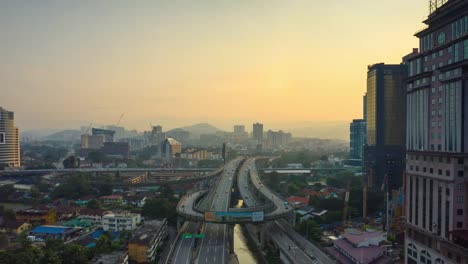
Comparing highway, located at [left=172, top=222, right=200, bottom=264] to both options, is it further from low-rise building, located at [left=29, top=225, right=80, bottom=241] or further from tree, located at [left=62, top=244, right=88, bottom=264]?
low-rise building, located at [left=29, top=225, right=80, bottom=241]

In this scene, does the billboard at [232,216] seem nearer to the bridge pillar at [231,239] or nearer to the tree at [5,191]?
the bridge pillar at [231,239]

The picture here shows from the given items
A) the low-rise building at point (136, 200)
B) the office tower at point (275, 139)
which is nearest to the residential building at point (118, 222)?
the low-rise building at point (136, 200)

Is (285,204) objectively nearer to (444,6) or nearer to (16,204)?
(444,6)

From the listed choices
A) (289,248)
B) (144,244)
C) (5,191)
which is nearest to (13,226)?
(144,244)

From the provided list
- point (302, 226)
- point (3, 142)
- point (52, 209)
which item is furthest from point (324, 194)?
point (3, 142)

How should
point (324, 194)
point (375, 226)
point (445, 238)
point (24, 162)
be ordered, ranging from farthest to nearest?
point (24, 162), point (324, 194), point (375, 226), point (445, 238)
